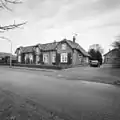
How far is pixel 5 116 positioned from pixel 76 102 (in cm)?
309

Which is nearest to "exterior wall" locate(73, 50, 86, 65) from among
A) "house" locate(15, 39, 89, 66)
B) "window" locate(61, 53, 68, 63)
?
"house" locate(15, 39, 89, 66)

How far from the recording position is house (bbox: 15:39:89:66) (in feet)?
97.1

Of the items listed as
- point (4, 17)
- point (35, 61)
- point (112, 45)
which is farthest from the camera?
point (35, 61)

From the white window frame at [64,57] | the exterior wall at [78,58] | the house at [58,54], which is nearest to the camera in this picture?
the house at [58,54]

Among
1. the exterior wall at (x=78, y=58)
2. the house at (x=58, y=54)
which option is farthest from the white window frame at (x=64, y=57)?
the exterior wall at (x=78, y=58)

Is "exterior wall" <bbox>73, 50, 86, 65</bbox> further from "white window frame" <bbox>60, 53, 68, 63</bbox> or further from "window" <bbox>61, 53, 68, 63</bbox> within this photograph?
"window" <bbox>61, 53, 68, 63</bbox>

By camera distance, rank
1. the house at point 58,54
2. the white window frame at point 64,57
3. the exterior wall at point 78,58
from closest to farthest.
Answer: the house at point 58,54, the exterior wall at point 78,58, the white window frame at point 64,57

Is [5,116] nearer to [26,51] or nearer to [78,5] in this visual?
[78,5]

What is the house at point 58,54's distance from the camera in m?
29.6

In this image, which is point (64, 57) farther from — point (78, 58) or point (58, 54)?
point (78, 58)

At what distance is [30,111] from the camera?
412cm

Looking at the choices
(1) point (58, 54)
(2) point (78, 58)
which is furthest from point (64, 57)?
(2) point (78, 58)

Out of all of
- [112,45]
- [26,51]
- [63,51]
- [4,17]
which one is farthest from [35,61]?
[4,17]

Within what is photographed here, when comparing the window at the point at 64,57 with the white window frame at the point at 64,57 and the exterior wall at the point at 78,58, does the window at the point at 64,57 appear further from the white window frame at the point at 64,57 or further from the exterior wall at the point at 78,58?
the exterior wall at the point at 78,58
